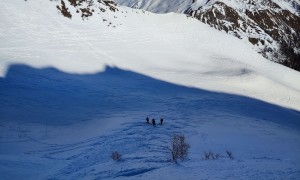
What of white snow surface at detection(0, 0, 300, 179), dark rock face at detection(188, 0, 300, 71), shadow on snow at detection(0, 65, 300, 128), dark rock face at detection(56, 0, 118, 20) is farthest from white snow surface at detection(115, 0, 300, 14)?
shadow on snow at detection(0, 65, 300, 128)

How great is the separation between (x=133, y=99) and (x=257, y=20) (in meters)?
161

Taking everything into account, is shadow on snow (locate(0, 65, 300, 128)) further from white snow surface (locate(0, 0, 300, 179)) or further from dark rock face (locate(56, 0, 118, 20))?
dark rock face (locate(56, 0, 118, 20))

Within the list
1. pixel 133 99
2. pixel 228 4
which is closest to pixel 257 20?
pixel 228 4

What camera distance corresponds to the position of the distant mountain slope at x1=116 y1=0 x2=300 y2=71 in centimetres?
14988

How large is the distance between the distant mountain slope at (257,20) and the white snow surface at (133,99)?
10842 centimetres

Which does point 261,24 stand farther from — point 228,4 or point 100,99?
point 100,99

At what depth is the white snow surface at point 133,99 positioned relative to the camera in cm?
1049

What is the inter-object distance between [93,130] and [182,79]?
36.7 feet

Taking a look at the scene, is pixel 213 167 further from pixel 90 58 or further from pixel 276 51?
pixel 276 51

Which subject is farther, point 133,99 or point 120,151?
point 133,99

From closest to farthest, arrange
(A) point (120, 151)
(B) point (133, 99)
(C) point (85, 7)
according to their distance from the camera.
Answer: (A) point (120, 151)
(B) point (133, 99)
(C) point (85, 7)

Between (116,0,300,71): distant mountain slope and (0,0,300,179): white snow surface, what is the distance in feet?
356

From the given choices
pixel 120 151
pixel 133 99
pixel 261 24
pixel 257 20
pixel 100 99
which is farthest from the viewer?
pixel 257 20

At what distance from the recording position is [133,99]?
67.3ft
